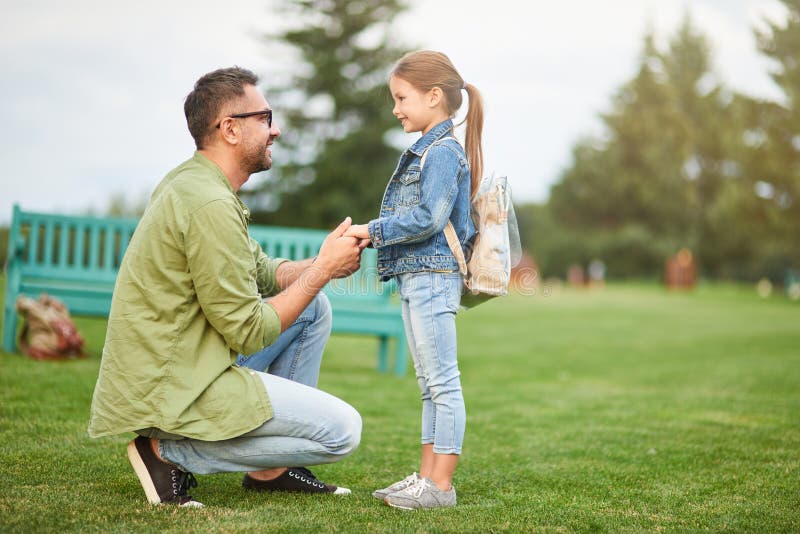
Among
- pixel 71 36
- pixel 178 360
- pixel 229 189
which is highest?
pixel 71 36

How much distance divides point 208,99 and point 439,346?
1.32 metres

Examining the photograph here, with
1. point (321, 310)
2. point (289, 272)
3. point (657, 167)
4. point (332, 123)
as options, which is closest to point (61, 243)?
point (289, 272)

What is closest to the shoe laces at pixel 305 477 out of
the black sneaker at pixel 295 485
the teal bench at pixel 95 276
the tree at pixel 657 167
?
the black sneaker at pixel 295 485

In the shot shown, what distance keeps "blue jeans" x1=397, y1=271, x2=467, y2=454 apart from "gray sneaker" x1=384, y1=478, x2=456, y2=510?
153mm

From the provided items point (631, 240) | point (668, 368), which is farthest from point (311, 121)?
point (668, 368)

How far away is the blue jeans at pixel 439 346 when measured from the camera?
3.20 metres

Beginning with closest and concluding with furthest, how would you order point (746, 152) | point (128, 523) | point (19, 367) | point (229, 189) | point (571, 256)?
1. point (128, 523)
2. point (229, 189)
3. point (19, 367)
4. point (746, 152)
5. point (571, 256)

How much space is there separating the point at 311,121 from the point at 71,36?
2032 cm

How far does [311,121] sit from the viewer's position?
100 ft

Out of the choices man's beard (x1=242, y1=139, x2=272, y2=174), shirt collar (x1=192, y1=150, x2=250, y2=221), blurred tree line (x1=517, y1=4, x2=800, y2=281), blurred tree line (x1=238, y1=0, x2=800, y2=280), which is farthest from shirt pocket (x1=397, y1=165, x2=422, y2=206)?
blurred tree line (x1=517, y1=4, x2=800, y2=281)

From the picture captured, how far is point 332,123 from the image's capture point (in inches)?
1214

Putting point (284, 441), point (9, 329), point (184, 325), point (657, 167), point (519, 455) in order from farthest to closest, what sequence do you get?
point (657, 167)
point (9, 329)
point (519, 455)
point (284, 441)
point (184, 325)

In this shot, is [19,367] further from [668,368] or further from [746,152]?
[746,152]

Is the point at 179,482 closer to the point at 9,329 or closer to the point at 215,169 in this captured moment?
the point at 215,169
